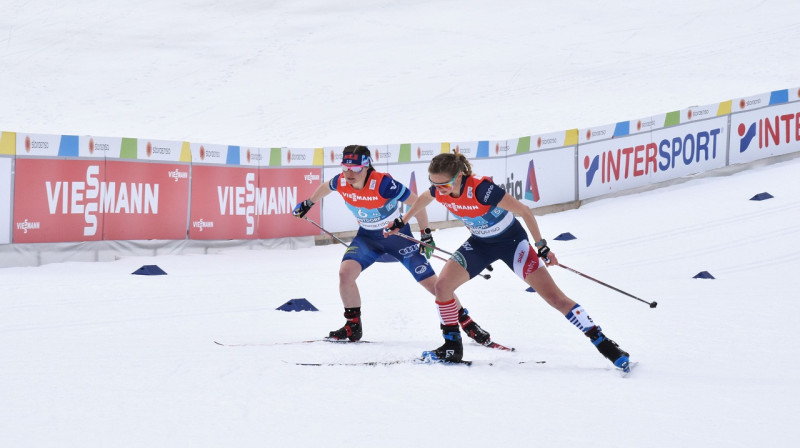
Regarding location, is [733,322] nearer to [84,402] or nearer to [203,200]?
[84,402]

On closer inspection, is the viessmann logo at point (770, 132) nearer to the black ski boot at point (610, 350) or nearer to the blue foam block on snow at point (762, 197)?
the blue foam block on snow at point (762, 197)

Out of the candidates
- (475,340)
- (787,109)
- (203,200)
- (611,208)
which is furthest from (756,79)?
(475,340)

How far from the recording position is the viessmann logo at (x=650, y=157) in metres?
16.8

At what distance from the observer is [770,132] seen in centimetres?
1722

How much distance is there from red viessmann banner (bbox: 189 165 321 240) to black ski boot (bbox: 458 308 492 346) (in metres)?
7.11

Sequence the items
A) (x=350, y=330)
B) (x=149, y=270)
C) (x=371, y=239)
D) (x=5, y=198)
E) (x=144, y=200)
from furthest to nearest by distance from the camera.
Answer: (x=144, y=200) < (x=149, y=270) < (x=5, y=198) < (x=371, y=239) < (x=350, y=330)

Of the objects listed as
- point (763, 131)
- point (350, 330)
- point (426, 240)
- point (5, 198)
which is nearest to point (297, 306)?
point (350, 330)

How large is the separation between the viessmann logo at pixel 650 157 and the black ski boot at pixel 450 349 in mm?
11067

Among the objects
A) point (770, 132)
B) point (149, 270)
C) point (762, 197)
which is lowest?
point (149, 270)

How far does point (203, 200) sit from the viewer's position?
1330 centimetres

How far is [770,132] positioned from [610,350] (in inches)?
515

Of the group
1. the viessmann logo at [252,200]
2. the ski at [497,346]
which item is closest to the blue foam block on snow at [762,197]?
the viessmann logo at [252,200]

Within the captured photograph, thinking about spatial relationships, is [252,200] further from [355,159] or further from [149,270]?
[355,159]

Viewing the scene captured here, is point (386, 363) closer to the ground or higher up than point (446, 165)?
closer to the ground
